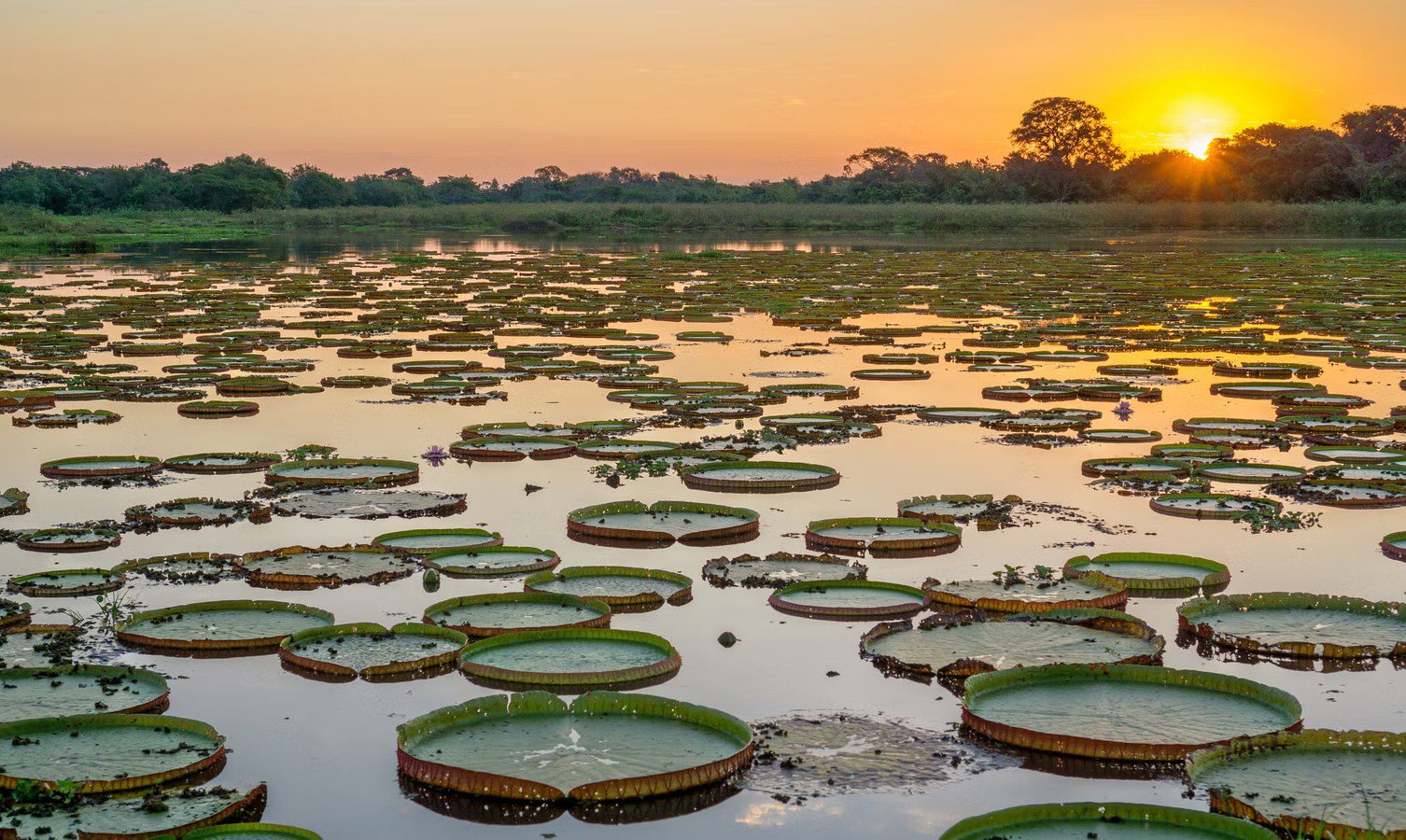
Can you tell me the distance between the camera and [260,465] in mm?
10852

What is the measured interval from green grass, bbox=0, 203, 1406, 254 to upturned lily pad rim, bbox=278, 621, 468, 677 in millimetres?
59107

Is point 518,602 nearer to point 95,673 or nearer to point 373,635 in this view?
point 373,635

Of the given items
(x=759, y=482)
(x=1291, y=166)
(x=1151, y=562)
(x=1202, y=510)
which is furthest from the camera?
(x=1291, y=166)

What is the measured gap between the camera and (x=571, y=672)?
6.09 meters

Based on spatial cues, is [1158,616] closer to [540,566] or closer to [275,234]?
[540,566]

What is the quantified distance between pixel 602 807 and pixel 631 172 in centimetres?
14174

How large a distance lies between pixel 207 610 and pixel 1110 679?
4105 mm

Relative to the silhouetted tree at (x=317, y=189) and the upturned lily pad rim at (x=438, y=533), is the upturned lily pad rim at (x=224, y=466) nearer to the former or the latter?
the upturned lily pad rim at (x=438, y=533)

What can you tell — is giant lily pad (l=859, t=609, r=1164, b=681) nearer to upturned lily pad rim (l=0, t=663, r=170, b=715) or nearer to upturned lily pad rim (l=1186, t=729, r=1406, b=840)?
upturned lily pad rim (l=1186, t=729, r=1406, b=840)

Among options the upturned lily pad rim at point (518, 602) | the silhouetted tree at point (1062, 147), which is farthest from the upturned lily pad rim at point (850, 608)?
the silhouetted tree at point (1062, 147)

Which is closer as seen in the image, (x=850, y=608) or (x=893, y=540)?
(x=850, y=608)

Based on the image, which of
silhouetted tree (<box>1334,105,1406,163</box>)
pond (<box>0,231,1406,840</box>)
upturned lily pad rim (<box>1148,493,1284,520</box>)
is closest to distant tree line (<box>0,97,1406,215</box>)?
silhouetted tree (<box>1334,105,1406,163</box>)

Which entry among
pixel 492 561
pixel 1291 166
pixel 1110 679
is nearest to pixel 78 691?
pixel 492 561

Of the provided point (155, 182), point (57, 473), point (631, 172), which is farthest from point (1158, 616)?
point (631, 172)
